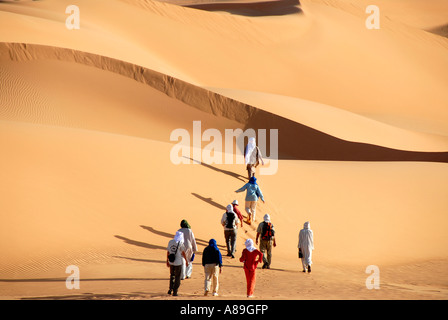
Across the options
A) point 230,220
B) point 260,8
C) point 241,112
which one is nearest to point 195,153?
point 241,112

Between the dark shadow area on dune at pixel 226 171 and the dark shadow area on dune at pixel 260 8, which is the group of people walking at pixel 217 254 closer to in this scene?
the dark shadow area on dune at pixel 226 171

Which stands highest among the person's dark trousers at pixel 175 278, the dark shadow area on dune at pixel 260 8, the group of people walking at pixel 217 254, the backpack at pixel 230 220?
the dark shadow area on dune at pixel 260 8

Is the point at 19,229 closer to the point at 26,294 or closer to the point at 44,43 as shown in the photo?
the point at 26,294

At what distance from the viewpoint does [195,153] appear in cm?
1878

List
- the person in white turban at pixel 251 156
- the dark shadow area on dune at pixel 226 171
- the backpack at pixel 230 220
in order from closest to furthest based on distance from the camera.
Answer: the backpack at pixel 230 220 → the person in white turban at pixel 251 156 → the dark shadow area on dune at pixel 226 171

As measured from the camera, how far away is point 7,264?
11.2 m

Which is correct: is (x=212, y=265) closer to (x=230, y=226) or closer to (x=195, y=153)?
(x=230, y=226)

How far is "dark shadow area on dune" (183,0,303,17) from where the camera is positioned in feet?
147

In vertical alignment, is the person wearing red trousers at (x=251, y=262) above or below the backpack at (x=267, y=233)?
below

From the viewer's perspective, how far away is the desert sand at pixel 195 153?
38.6 ft

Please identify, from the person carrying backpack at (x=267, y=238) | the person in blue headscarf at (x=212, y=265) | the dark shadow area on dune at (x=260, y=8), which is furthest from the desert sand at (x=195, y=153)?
the dark shadow area on dune at (x=260, y=8)

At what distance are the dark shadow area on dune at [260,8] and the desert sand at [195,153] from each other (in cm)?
597

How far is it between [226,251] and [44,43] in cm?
1344

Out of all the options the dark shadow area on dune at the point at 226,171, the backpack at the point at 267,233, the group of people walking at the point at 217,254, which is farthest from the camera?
the dark shadow area on dune at the point at 226,171
